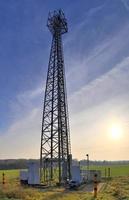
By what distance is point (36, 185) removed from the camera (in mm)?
31859

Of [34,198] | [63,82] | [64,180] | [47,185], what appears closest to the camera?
[34,198]

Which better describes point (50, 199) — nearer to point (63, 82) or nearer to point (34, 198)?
point (34, 198)

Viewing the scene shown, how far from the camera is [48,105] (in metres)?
36.0

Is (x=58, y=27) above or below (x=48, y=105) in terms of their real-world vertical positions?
above

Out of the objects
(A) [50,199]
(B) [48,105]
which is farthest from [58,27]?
(A) [50,199]

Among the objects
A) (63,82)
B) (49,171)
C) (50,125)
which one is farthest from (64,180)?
(63,82)

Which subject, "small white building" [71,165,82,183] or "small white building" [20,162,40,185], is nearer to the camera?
"small white building" [71,165,82,183]

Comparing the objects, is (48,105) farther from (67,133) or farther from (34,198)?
(34,198)

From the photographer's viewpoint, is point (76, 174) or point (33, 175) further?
point (33, 175)

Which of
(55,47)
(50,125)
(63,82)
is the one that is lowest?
(50,125)

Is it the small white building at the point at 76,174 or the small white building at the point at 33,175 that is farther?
the small white building at the point at 33,175

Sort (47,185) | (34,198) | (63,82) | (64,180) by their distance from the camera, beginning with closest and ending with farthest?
(34,198), (47,185), (64,180), (63,82)

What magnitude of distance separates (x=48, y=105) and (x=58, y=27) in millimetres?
7791

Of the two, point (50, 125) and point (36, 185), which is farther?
point (50, 125)
